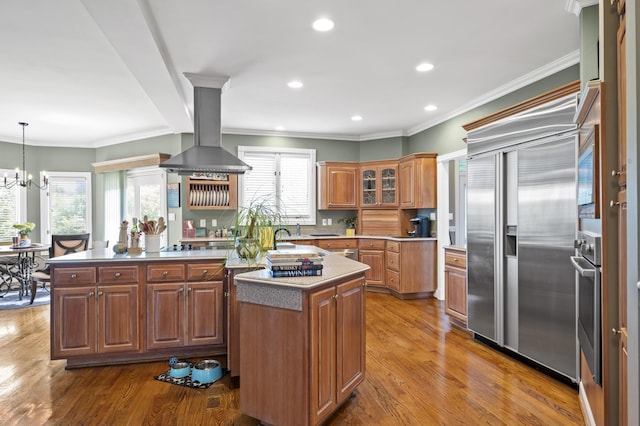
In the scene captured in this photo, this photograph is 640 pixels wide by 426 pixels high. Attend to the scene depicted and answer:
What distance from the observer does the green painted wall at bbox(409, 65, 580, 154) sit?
3.59m

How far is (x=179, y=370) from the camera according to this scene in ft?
9.96

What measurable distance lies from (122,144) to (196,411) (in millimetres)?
5934

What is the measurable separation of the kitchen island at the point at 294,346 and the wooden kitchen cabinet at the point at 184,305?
1199 mm

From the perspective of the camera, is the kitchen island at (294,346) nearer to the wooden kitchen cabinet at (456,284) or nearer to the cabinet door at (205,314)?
the cabinet door at (205,314)

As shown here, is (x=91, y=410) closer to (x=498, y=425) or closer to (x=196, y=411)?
(x=196, y=411)

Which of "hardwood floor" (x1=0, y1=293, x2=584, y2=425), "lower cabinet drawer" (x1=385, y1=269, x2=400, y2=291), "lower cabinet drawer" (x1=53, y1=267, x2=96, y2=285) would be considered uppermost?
"lower cabinet drawer" (x1=53, y1=267, x2=96, y2=285)

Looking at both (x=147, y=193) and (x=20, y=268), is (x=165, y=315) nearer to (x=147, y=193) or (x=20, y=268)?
(x=147, y=193)

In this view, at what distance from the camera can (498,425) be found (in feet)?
7.64

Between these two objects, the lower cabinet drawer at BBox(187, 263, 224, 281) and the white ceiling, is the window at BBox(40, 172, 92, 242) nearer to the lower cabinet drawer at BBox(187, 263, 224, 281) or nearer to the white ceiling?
the white ceiling

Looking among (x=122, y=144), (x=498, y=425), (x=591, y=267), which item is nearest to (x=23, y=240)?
(x=122, y=144)

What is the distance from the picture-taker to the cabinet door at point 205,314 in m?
3.36

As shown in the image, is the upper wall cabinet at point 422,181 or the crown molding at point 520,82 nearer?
the crown molding at point 520,82

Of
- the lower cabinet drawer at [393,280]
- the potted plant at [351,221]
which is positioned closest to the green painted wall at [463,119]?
the potted plant at [351,221]

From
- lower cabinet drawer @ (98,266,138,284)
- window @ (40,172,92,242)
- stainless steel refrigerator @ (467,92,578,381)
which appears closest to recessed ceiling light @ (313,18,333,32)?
stainless steel refrigerator @ (467,92,578,381)
